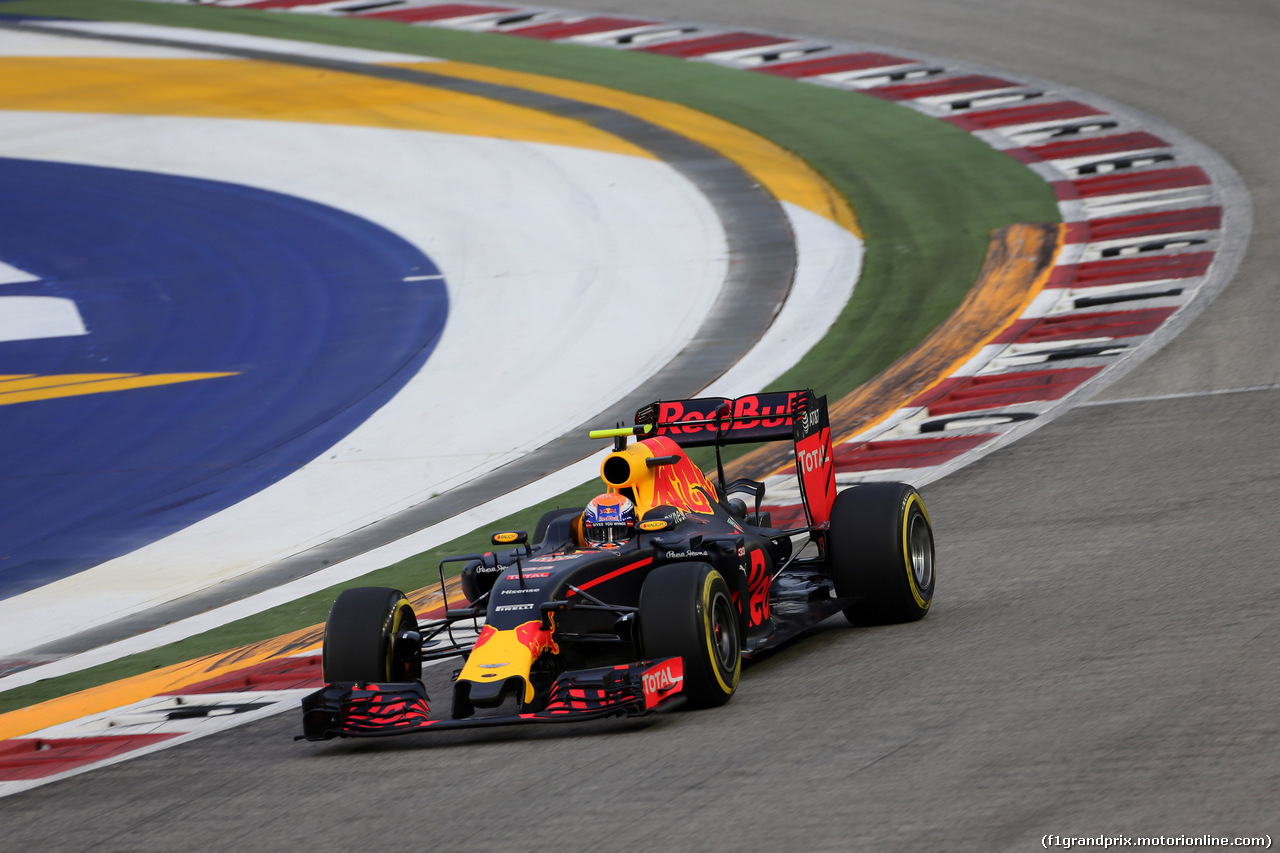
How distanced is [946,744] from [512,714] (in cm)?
220

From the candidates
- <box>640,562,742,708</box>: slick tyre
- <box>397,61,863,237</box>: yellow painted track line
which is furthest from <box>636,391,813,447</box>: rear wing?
<box>397,61,863,237</box>: yellow painted track line

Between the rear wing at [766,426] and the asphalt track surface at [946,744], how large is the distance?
899 millimetres

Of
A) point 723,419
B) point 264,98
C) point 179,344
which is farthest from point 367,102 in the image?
point 723,419

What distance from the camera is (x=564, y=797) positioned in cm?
668

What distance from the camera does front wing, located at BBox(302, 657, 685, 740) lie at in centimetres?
754

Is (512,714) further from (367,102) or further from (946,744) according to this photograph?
(367,102)

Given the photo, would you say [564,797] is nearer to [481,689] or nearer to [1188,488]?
[481,689]

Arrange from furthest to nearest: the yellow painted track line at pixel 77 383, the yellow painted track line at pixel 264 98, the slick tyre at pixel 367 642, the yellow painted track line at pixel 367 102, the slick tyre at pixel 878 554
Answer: the yellow painted track line at pixel 264 98 → the yellow painted track line at pixel 367 102 → the yellow painted track line at pixel 77 383 → the slick tyre at pixel 878 554 → the slick tyre at pixel 367 642

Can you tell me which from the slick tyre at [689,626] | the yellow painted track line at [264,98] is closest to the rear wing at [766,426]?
the slick tyre at [689,626]

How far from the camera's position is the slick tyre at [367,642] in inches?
327

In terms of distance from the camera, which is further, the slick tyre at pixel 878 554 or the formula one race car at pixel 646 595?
the slick tyre at pixel 878 554

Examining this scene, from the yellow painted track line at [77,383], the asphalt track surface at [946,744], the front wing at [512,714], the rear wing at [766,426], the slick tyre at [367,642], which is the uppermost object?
the yellow painted track line at [77,383]

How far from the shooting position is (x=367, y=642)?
8.32 m

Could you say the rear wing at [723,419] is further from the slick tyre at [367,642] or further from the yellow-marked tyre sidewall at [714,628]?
the slick tyre at [367,642]
